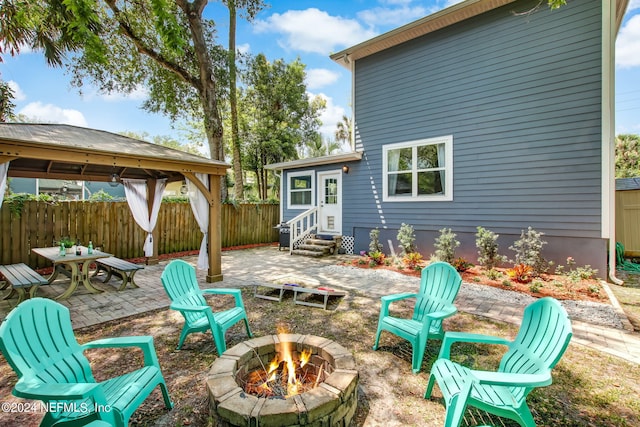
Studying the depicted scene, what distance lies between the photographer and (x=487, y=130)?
6.83 meters

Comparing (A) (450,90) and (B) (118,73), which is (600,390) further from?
(B) (118,73)

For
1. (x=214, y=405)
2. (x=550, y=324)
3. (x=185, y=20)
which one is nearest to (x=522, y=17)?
(x=550, y=324)

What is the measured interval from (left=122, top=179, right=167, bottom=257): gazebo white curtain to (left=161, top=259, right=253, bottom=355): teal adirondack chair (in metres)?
4.99

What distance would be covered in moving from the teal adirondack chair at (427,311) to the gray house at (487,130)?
4.51 m

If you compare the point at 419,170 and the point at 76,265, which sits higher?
the point at 419,170

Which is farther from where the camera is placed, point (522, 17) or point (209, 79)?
point (209, 79)

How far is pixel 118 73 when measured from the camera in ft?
36.2

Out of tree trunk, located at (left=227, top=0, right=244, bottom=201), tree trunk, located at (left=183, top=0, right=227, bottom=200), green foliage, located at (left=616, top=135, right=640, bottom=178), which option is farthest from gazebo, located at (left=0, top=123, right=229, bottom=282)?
green foliage, located at (left=616, top=135, right=640, bottom=178)

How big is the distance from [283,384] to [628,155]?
77.1ft

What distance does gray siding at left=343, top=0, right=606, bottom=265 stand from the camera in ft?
18.9

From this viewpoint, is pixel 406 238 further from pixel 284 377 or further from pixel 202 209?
pixel 284 377

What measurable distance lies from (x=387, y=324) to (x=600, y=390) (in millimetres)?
1814

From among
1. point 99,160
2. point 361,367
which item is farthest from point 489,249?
A: point 99,160

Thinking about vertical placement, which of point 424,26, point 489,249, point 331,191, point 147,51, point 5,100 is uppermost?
point 147,51
